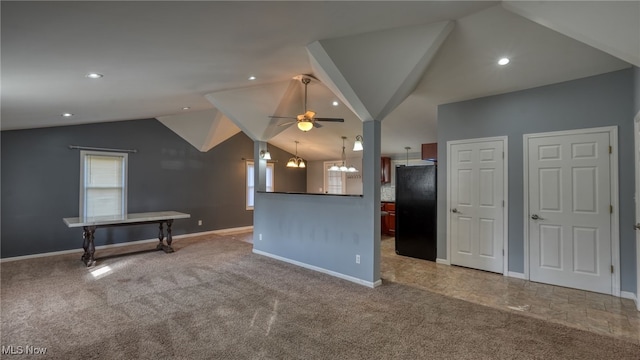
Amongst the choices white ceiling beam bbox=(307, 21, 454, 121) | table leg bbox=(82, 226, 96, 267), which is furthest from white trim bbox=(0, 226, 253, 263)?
white ceiling beam bbox=(307, 21, 454, 121)

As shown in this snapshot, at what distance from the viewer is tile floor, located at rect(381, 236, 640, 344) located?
2691 millimetres

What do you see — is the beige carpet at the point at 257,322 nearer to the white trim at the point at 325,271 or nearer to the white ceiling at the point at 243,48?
the white trim at the point at 325,271

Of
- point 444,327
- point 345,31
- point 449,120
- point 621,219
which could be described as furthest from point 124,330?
point 621,219

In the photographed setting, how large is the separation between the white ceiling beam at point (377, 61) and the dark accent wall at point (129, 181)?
4960 millimetres

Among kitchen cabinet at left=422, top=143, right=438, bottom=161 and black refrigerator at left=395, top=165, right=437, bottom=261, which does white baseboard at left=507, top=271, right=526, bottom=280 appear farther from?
kitchen cabinet at left=422, top=143, right=438, bottom=161

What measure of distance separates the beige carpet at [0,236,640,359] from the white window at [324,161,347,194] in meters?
5.66

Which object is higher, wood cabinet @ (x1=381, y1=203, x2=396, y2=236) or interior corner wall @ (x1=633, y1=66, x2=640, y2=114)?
interior corner wall @ (x1=633, y1=66, x2=640, y2=114)

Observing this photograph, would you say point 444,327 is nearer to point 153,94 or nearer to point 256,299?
point 256,299

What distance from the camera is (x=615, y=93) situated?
330 cm

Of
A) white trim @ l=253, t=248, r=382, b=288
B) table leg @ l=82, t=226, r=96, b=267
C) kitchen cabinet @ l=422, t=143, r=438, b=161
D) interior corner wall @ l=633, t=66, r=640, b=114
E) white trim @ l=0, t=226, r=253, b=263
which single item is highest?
interior corner wall @ l=633, t=66, r=640, b=114

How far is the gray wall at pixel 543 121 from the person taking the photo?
3250 millimetres

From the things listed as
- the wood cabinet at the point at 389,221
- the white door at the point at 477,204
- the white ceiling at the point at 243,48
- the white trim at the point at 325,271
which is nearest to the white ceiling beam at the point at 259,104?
the white ceiling at the point at 243,48

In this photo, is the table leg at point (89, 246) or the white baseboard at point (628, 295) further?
the table leg at point (89, 246)

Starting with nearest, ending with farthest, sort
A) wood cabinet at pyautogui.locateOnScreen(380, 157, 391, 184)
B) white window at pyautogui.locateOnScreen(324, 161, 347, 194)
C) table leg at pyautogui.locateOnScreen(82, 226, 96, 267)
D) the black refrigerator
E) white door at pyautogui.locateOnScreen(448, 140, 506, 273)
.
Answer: white door at pyautogui.locateOnScreen(448, 140, 506, 273), table leg at pyautogui.locateOnScreen(82, 226, 96, 267), the black refrigerator, wood cabinet at pyautogui.locateOnScreen(380, 157, 391, 184), white window at pyautogui.locateOnScreen(324, 161, 347, 194)
